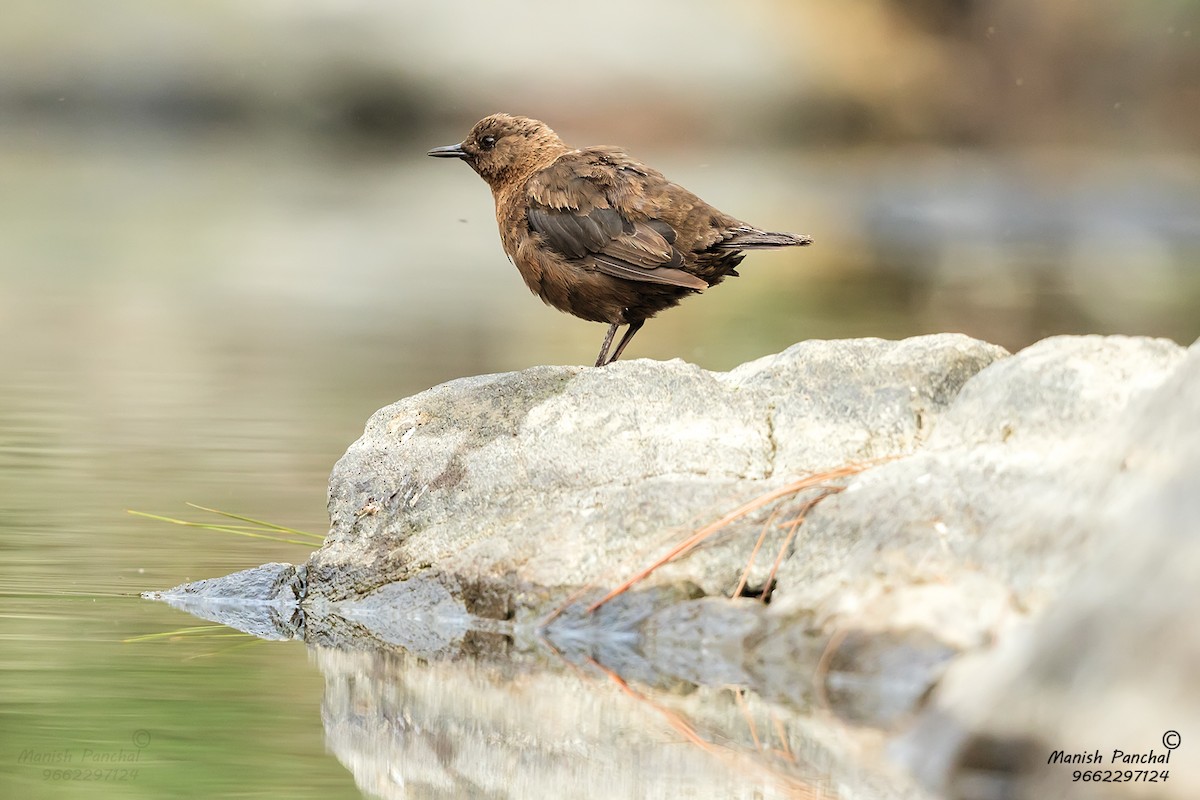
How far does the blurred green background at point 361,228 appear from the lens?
5355 millimetres

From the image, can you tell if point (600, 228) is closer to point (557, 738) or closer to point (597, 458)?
point (597, 458)

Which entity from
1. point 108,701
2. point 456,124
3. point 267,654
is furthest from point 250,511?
point 456,124

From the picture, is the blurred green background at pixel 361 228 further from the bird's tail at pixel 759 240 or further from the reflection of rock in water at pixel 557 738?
the bird's tail at pixel 759 240

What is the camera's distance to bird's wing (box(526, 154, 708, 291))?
6391mm

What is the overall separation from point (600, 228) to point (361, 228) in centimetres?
1483

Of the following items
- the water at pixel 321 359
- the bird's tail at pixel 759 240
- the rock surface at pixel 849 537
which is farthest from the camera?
the bird's tail at pixel 759 240

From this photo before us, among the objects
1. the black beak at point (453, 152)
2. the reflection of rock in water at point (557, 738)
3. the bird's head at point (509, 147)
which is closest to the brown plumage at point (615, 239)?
the bird's head at point (509, 147)

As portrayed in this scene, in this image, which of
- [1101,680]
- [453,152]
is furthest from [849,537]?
[453,152]

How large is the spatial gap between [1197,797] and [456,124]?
29990 mm

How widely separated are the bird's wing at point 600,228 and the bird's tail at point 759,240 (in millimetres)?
189

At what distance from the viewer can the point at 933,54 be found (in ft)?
106

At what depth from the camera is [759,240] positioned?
6.46 meters

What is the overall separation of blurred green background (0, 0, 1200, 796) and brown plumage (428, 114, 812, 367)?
1.28 m

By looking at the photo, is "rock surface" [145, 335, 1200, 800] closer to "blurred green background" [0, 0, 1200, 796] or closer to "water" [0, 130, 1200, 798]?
"water" [0, 130, 1200, 798]
